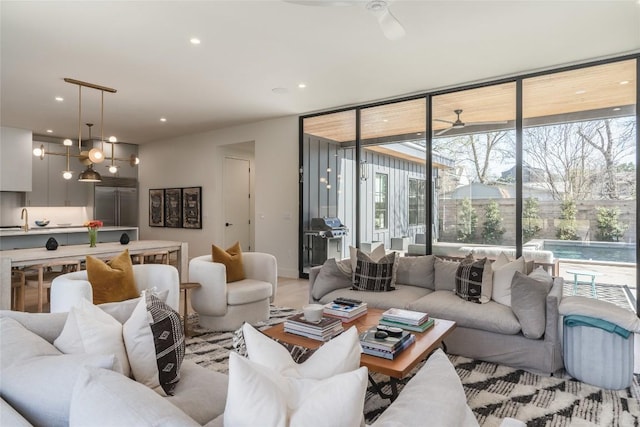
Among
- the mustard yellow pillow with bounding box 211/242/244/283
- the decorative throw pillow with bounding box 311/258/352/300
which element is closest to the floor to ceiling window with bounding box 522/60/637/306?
the decorative throw pillow with bounding box 311/258/352/300

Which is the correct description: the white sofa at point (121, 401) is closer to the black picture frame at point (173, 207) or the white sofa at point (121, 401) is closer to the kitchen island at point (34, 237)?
the kitchen island at point (34, 237)

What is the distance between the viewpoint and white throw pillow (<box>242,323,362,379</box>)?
1.06m

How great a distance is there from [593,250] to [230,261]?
13.2 feet

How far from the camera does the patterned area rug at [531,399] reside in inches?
82.8

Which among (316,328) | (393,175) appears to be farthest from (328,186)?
(316,328)

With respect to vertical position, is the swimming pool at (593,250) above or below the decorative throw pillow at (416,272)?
above

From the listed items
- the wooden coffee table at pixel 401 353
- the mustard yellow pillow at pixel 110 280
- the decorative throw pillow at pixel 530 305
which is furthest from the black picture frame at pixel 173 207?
the decorative throw pillow at pixel 530 305

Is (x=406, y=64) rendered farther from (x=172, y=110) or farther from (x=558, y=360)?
(x=172, y=110)

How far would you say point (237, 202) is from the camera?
8.05 m

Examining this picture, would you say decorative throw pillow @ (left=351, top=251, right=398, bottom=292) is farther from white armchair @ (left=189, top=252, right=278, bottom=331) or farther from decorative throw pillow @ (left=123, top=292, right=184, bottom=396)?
decorative throw pillow @ (left=123, top=292, right=184, bottom=396)

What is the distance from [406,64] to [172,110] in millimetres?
3879

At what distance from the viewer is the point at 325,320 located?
249 cm

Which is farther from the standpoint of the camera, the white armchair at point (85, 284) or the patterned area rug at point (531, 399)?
the white armchair at point (85, 284)

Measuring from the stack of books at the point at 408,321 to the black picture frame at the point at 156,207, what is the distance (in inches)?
290
